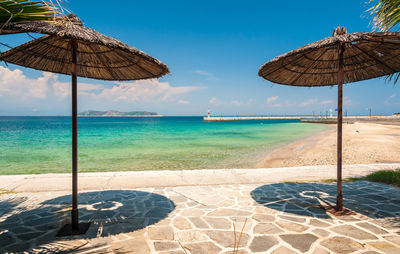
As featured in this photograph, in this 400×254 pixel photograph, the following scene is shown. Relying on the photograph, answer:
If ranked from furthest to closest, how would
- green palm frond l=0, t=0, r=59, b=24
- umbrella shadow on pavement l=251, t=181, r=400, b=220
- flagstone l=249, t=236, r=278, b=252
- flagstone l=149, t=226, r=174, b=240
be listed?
umbrella shadow on pavement l=251, t=181, r=400, b=220, flagstone l=149, t=226, r=174, b=240, flagstone l=249, t=236, r=278, b=252, green palm frond l=0, t=0, r=59, b=24

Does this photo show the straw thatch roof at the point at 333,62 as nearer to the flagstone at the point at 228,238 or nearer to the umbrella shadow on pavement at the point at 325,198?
the umbrella shadow on pavement at the point at 325,198

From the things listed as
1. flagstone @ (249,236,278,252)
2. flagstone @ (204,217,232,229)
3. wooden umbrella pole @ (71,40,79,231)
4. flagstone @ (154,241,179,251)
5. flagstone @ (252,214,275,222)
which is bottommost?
flagstone @ (204,217,232,229)

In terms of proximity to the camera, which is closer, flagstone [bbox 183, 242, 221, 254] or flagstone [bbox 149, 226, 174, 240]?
flagstone [bbox 183, 242, 221, 254]

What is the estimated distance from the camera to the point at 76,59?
2.66m

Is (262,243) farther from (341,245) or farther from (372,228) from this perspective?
(372,228)

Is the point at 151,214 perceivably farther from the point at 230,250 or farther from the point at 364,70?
the point at 364,70

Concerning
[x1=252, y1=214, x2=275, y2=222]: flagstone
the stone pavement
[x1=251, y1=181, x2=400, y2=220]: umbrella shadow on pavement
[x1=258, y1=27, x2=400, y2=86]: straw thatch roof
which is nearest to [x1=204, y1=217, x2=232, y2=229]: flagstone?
the stone pavement

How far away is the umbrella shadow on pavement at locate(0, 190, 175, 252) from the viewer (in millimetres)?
2608

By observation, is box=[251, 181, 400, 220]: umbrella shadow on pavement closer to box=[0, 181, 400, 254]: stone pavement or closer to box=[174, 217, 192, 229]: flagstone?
box=[0, 181, 400, 254]: stone pavement

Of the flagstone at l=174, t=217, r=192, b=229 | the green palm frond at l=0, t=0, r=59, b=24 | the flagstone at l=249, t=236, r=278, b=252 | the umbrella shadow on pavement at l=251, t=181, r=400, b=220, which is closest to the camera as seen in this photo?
the green palm frond at l=0, t=0, r=59, b=24

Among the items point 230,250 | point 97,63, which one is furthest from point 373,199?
point 97,63

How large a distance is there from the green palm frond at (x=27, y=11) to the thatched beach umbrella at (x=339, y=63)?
2983mm

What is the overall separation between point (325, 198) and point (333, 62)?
2637 mm

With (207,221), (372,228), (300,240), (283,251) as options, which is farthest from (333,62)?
(207,221)
